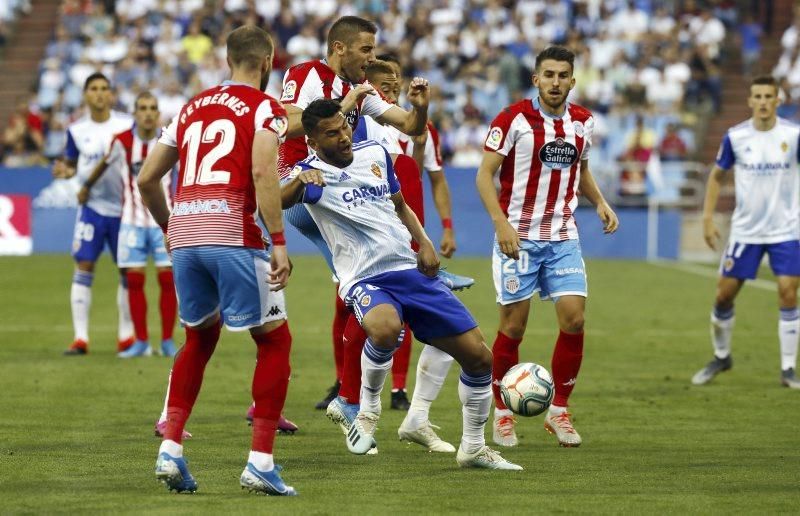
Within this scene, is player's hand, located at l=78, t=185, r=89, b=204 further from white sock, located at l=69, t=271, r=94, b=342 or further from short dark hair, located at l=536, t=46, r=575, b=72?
short dark hair, located at l=536, t=46, r=575, b=72

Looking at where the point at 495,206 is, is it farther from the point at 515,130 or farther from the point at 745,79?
the point at 745,79

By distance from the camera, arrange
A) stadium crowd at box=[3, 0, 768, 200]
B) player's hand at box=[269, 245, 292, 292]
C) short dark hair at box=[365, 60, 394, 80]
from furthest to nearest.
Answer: stadium crowd at box=[3, 0, 768, 200]
short dark hair at box=[365, 60, 394, 80]
player's hand at box=[269, 245, 292, 292]

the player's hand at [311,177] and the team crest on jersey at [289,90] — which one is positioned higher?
the team crest on jersey at [289,90]

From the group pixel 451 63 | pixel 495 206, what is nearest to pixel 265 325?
pixel 495 206

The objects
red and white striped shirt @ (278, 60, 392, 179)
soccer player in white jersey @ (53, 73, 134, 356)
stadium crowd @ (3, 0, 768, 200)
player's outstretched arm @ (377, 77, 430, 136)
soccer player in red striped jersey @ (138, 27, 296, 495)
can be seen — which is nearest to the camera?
soccer player in red striped jersey @ (138, 27, 296, 495)

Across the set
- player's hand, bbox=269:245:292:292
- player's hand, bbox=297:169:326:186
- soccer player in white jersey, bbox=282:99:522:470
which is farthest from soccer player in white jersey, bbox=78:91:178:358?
player's hand, bbox=269:245:292:292

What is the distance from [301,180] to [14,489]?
6.75 ft

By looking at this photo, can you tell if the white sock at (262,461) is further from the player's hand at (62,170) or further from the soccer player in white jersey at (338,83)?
the player's hand at (62,170)

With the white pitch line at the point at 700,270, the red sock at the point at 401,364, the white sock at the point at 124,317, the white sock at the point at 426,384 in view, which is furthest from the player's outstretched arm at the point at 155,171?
the white pitch line at the point at 700,270

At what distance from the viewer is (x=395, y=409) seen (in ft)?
32.7

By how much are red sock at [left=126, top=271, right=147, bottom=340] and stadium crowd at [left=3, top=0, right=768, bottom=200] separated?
601 inches

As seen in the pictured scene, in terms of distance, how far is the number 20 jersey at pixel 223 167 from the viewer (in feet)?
21.8

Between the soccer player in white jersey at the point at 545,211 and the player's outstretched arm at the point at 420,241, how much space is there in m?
1.12

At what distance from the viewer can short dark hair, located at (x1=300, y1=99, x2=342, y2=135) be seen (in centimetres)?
730
